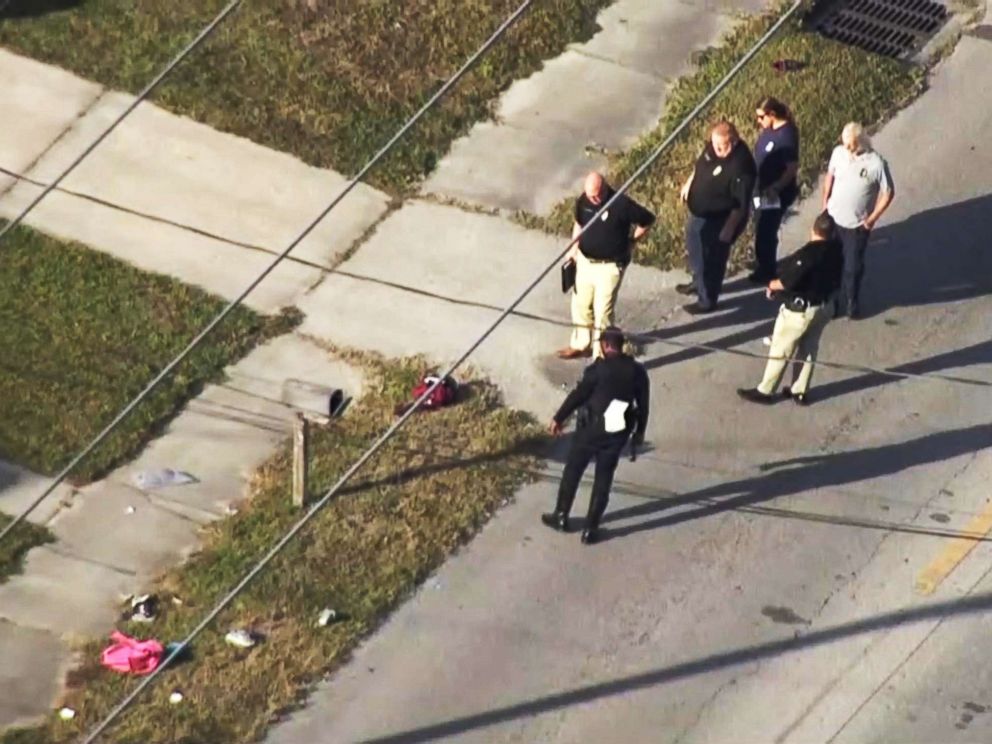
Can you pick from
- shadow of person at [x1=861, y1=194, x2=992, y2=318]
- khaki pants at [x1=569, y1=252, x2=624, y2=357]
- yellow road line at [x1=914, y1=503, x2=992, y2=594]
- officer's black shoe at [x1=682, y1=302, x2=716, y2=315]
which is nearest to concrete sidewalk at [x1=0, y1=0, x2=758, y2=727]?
officer's black shoe at [x1=682, y1=302, x2=716, y2=315]

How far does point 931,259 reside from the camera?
15.3m

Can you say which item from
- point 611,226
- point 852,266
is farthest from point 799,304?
point 611,226

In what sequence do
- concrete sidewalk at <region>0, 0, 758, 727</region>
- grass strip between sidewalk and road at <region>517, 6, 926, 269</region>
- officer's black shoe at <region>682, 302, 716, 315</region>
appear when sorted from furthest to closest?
1. grass strip between sidewalk and road at <region>517, 6, 926, 269</region>
2. officer's black shoe at <region>682, 302, 716, 315</region>
3. concrete sidewalk at <region>0, 0, 758, 727</region>

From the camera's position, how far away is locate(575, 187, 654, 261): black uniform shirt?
44.2ft

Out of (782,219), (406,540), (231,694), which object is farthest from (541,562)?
(782,219)

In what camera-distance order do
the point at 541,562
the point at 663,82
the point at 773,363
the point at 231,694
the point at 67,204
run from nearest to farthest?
the point at 231,694 → the point at 541,562 → the point at 773,363 → the point at 67,204 → the point at 663,82

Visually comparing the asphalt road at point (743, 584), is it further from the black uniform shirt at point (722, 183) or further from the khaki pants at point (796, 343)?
the black uniform shirt at point (722, 183)

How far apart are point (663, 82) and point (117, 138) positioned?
3946 millimetres

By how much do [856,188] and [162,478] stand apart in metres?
4.53

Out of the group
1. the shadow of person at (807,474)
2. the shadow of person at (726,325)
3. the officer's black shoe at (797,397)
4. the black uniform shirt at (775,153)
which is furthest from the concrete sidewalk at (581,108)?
the shadow of person at (807,474)

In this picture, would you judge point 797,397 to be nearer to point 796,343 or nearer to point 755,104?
point 796,343

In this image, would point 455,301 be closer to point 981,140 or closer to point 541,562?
point 541,562

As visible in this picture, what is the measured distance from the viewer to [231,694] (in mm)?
11898

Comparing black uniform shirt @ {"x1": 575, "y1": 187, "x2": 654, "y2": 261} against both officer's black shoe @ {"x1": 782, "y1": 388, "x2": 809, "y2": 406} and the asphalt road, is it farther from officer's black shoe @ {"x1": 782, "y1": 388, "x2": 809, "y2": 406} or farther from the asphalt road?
officer's black shoe @ {"x1": 782, "y1": 388, "x2": 809, "y2": 406}
